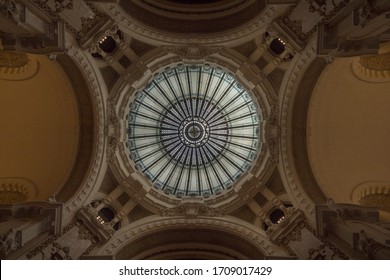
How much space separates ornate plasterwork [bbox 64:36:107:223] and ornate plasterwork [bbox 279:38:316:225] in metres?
7.10

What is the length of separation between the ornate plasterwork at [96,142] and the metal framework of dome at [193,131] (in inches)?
144

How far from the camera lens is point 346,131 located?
45.4 feet

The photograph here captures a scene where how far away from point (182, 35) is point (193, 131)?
23.0 feet

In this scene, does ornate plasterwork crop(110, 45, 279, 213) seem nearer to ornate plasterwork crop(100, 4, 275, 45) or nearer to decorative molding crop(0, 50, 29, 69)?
ornate plasterwork crop(100, 4, 275, 45)

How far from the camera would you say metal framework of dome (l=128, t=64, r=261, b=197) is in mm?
19578

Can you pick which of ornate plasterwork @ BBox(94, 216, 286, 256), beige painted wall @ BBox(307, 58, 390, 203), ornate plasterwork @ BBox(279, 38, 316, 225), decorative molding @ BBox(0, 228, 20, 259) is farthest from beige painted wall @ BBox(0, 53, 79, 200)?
beige painted wall @ BBox(307, 58, 390, 203)

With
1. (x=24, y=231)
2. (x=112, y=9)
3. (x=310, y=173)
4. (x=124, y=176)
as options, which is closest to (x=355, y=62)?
(x=310, y=173)

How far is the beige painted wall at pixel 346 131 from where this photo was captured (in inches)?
519

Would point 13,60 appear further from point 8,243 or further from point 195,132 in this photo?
point 195,132

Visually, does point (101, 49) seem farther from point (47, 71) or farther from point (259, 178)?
point (259, 178)

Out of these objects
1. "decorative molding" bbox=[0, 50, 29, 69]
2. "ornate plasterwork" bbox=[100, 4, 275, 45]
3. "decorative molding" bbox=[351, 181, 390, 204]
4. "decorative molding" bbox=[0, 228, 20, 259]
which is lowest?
"decorative molding" bbox=[0, 228, 20, 259]

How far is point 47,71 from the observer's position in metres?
13.9

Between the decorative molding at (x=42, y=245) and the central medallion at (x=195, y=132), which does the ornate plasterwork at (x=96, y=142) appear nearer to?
the decorative molding at (x=42, y=245)

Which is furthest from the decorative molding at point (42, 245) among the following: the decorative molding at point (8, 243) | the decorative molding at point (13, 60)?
the decorative molding at point (13, 60)
